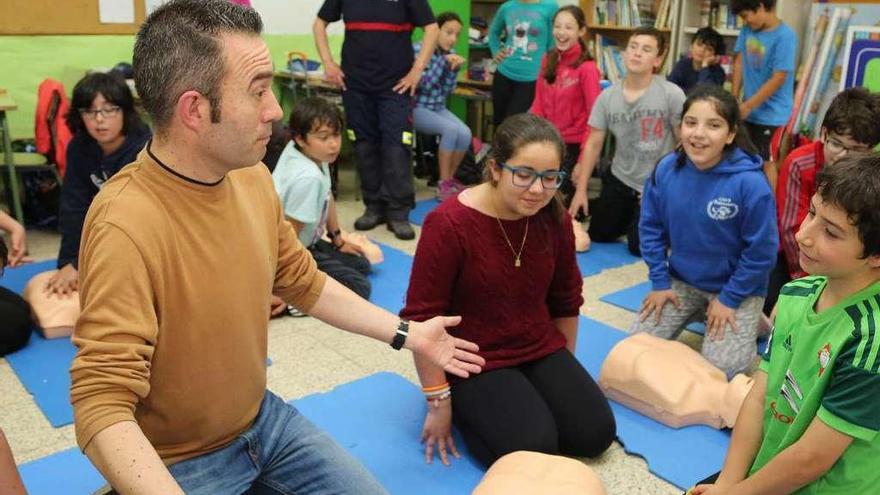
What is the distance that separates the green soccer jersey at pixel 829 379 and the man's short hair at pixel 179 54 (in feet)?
3.85

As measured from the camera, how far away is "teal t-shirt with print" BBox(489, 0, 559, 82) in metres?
5.05

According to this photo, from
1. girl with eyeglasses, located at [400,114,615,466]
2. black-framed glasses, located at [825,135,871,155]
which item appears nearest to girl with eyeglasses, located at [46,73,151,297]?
girl with eyeglasses, located at [400,114,615,466]

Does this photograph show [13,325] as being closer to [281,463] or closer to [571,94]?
[281,463]

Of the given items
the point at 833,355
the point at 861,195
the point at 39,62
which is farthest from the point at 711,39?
the point at 39,62

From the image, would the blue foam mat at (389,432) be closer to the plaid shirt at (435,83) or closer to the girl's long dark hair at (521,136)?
the girl's long dark hair at (521,136)

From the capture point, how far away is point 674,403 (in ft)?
7.79

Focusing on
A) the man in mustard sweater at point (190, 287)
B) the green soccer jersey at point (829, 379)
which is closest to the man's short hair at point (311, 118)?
the man in mustard sweater at point (190, 287)

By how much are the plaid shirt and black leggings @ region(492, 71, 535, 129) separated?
13.9 inches

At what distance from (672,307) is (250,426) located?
73.4 inches

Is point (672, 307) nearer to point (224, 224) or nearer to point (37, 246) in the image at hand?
point (224, 224)

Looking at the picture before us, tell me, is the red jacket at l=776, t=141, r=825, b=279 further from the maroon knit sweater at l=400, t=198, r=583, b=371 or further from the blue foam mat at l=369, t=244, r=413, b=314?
the blue foam mat at l=369, t=244, r=413, b=314

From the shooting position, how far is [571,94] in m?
4.60

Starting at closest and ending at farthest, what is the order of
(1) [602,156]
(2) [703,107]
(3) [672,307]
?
(2) [703,107] < (3) [672,307] < (1) [602,156]

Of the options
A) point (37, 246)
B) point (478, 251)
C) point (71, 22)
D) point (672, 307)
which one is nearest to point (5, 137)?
point (37, 246)
